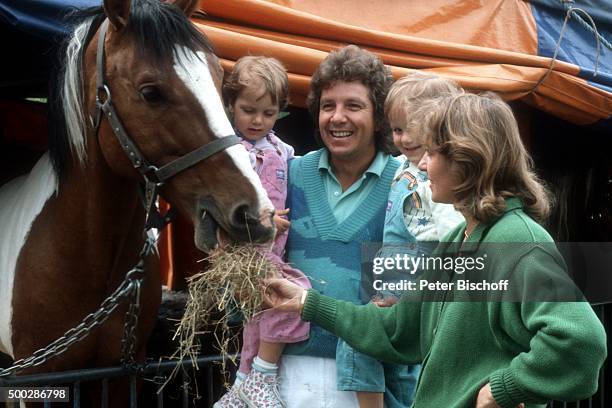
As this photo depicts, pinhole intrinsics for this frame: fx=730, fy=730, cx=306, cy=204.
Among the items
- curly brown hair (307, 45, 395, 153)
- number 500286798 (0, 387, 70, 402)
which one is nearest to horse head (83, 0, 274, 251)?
curly brown hair (307, 45, 395, 153)

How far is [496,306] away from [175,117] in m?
1.27

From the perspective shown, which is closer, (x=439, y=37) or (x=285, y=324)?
(x=285, y=324)

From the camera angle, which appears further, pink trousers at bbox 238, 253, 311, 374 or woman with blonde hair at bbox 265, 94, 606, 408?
pink trousers at bbox 238, 253, 311, 374

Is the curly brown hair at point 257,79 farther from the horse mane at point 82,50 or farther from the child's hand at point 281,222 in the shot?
the child's hand at point 281,222

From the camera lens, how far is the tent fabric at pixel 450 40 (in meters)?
3.31

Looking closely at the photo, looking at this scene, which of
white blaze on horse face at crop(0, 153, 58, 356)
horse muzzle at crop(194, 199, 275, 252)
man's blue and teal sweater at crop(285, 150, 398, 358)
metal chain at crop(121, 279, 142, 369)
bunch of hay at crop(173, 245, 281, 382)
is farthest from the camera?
white blaze on horse face at crop(0, 153, 58, 356)

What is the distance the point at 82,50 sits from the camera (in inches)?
105

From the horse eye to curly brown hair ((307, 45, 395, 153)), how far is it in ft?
1.77

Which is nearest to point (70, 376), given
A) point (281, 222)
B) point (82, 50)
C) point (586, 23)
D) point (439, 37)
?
point (281, 222)

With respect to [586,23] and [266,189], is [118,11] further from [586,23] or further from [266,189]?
[586,23]

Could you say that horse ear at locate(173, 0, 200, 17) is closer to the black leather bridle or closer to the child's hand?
the black leather bridle

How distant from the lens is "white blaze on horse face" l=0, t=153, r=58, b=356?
2898 millimetres

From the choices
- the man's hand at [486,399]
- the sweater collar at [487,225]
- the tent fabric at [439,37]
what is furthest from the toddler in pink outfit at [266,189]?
the man's hand at [486,399]

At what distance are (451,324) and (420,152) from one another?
826mm
